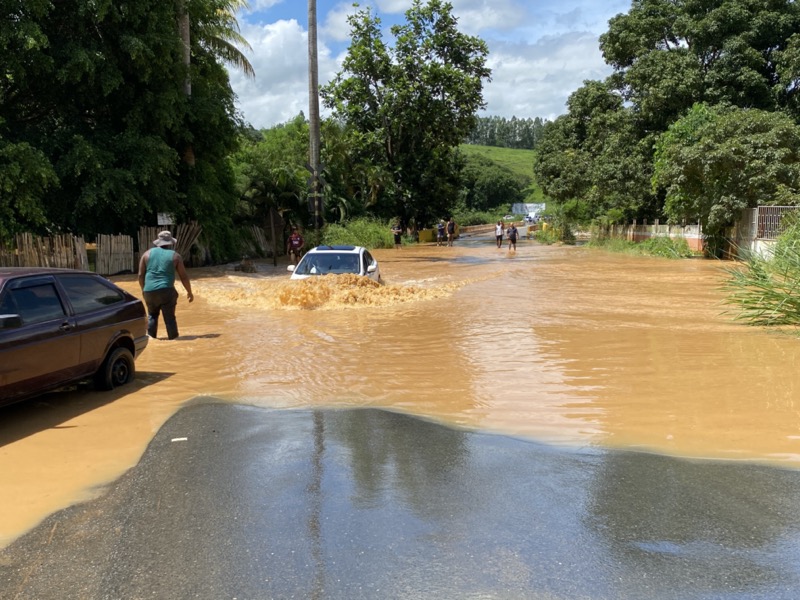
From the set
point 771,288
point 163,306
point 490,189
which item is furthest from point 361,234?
point 490,189

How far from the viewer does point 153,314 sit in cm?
1016

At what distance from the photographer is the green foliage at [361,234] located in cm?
3309

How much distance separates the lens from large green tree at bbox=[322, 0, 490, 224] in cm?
3916

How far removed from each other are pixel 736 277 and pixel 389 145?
107 ft

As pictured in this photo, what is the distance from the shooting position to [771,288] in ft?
36.4

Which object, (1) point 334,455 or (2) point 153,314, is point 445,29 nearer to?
(2) point 153,314

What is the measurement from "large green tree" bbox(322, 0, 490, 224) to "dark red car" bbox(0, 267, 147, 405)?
3340 centimetres

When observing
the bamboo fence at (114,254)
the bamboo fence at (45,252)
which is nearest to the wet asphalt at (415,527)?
the bamboo fence at (45,252)

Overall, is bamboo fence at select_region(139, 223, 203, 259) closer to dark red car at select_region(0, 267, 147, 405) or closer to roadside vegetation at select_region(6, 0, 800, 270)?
roadside vegetation at select_region(6, 0, 800, 270)

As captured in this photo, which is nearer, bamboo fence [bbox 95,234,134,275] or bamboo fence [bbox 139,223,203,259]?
bamboo fence [bbox 95,234,134,275]

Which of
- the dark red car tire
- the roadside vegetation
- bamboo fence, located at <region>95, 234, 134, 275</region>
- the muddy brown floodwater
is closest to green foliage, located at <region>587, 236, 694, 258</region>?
the roadside vegetation

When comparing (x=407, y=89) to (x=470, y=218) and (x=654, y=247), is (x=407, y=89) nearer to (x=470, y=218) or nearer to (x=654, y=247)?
(x=654, y=247)

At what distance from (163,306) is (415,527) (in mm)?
7109

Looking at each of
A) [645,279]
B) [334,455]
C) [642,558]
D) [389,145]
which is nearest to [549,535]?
[642,558]
